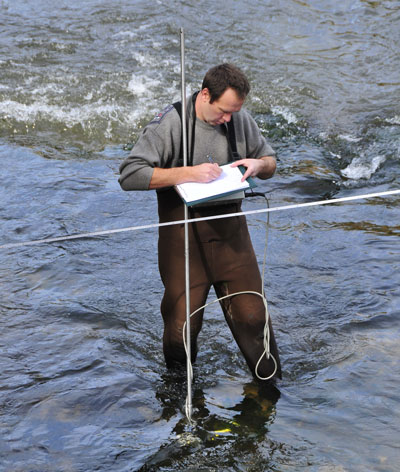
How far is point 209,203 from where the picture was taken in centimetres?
412

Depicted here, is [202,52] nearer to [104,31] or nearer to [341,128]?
[104,31]

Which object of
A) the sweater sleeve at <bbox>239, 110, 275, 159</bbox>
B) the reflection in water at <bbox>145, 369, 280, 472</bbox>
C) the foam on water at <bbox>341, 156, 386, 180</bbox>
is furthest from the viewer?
the foam on water at <bbox>341, 156, 386, 180</bbox>

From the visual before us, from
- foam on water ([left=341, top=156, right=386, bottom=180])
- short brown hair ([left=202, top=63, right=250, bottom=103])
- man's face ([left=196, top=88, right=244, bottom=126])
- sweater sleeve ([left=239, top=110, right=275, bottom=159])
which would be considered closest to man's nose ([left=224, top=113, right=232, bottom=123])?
man's face ([left=196, top=88, right=244, bottom=126])

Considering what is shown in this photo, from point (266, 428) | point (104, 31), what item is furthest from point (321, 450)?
point (104, 31)

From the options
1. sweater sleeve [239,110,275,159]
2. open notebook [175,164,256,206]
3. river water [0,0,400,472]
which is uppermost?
sweater sleeve [239,110,275,159]

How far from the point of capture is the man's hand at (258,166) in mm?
3967

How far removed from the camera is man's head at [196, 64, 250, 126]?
12.6ft

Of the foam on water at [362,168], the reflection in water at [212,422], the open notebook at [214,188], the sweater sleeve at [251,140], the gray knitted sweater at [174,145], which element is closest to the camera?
the open notebook at [214,188]

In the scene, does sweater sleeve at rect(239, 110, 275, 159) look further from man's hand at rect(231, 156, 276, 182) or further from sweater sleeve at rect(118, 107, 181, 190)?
sweater sleeve at rect(118, 107, 181, 190)

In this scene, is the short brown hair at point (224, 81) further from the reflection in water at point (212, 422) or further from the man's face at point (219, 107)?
the reflection in water at point (212, 422)

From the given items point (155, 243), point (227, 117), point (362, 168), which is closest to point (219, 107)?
point (227, 117)

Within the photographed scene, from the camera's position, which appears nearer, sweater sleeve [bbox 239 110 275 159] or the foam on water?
sweater sleeve [bbox 239 110 275 159]

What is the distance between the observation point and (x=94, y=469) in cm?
400

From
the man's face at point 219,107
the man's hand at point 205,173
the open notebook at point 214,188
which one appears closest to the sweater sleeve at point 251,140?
the man's face at point 219,107
